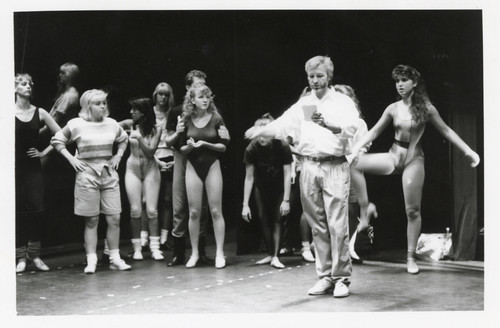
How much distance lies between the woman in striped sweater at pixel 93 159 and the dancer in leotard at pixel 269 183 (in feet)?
2.70

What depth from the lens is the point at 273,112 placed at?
6.07 metres

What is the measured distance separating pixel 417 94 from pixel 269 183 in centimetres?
108

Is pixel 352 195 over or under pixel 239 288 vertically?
over

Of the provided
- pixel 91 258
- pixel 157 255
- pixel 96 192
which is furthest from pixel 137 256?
pixel 96 192

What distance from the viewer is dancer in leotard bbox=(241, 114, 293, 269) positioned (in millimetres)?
6102

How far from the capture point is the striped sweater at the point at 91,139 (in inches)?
→ 234

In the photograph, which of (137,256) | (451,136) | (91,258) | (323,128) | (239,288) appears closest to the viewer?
(323,128)

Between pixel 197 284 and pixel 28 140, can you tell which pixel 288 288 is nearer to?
pixel 197 284

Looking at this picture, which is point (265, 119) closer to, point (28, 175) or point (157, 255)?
point (157, 255)

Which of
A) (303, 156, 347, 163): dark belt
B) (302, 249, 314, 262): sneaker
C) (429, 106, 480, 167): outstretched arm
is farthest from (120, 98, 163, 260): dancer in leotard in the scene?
(429, 106, 480, 167): outstretched arm

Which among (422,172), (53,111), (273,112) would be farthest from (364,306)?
(53,111)

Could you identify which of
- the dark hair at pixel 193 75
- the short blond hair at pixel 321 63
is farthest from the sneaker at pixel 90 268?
the short blond hair at pixel 321 63

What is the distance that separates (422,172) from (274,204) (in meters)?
0.95

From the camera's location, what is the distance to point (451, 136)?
5867 mm
